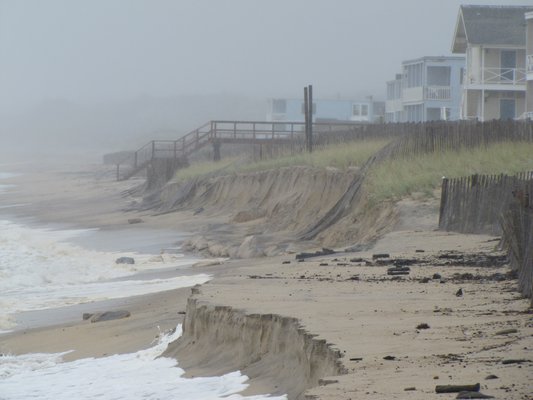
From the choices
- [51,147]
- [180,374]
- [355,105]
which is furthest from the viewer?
[51,147]

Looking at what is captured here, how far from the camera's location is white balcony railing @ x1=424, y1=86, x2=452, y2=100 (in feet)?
219

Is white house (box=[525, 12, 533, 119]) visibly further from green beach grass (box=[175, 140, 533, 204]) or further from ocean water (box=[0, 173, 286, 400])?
ocean water (box=[0, 173, 286, 400])

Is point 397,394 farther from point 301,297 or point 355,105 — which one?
point 355,105

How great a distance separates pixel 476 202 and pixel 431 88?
158 ft

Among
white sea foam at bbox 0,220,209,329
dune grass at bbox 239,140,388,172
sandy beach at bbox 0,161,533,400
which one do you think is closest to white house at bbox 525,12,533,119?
dune grass at bbox 239,140,388,172

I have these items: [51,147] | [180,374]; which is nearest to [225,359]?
[180,374]

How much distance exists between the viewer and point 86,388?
38.4 feet

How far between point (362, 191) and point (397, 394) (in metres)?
19.9

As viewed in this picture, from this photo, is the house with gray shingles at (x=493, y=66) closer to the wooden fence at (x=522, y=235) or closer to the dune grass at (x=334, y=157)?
the dune grass at (x=334, y=157)

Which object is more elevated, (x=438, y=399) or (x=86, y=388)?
(x=438, y=399)

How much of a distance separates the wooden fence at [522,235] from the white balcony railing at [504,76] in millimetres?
36999

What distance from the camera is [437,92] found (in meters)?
67.1

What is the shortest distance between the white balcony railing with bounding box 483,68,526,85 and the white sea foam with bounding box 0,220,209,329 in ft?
70.4

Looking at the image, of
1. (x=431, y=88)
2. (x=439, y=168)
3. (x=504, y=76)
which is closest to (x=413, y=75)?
(x=431, y=88)
